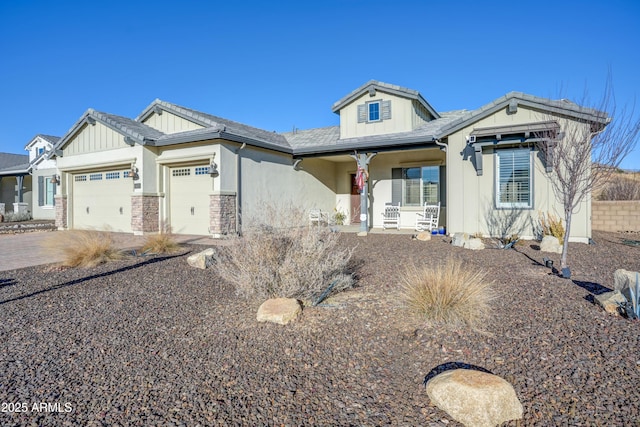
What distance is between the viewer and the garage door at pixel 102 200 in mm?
13219

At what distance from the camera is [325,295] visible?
4.43 m

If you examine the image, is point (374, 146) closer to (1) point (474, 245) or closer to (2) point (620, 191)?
(1) point (474, 245)

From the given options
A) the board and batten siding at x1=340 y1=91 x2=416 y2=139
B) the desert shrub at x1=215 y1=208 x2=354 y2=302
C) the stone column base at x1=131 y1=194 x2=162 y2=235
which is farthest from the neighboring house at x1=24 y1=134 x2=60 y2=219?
the desert shrub at x1=215 y1=208 x2=354 y2=302

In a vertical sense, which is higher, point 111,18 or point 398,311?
point 111,18

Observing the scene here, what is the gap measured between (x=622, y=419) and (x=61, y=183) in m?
17.9

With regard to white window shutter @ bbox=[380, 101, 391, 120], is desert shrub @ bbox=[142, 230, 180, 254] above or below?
below

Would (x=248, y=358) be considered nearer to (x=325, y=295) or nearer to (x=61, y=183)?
(x=325, y=295)

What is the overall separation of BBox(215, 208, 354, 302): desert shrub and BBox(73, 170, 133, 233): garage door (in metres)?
9.97

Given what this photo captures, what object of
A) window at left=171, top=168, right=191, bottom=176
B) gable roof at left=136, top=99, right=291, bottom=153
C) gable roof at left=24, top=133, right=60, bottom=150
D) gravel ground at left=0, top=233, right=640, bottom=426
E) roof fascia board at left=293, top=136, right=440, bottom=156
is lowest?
gravel ground at left=0, top=233, right=640, bottom=426

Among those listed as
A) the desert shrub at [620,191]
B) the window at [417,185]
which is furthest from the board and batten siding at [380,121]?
the desert shrub at [620,191]

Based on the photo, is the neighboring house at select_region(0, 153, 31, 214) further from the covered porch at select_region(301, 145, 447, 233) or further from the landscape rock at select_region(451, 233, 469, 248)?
the landscape rock at select_region(451, 233, 469, 248)

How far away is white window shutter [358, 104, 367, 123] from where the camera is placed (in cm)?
1340

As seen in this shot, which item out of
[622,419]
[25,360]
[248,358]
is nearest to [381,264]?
[248,358]

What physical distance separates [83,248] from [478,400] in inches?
286
